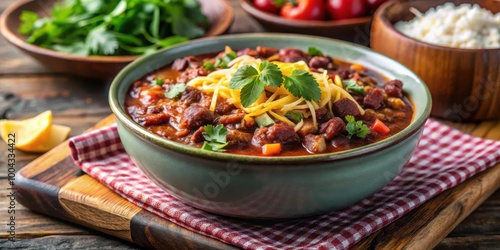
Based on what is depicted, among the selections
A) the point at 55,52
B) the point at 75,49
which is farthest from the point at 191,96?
the point at 75,49

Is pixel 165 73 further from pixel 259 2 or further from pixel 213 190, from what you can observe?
pixel 259 2

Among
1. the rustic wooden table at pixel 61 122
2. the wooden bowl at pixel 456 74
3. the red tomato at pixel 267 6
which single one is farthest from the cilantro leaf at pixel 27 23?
the wooden bowl at pixel 456 74

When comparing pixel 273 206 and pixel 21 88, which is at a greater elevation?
pixel 273 206

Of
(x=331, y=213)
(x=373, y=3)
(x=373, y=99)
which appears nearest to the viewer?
(x=331, y=213)

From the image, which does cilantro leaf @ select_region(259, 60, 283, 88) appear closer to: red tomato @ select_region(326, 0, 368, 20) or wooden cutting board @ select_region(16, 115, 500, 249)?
wooden cutting board @ select_region(16, 115, 500, 249)

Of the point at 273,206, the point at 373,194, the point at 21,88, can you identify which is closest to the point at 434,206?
the point at 373,194

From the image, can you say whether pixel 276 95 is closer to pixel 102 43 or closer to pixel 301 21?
pixel 102 43

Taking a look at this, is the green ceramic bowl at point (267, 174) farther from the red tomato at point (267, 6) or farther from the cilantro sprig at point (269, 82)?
the red tomato at point (267, 6)
